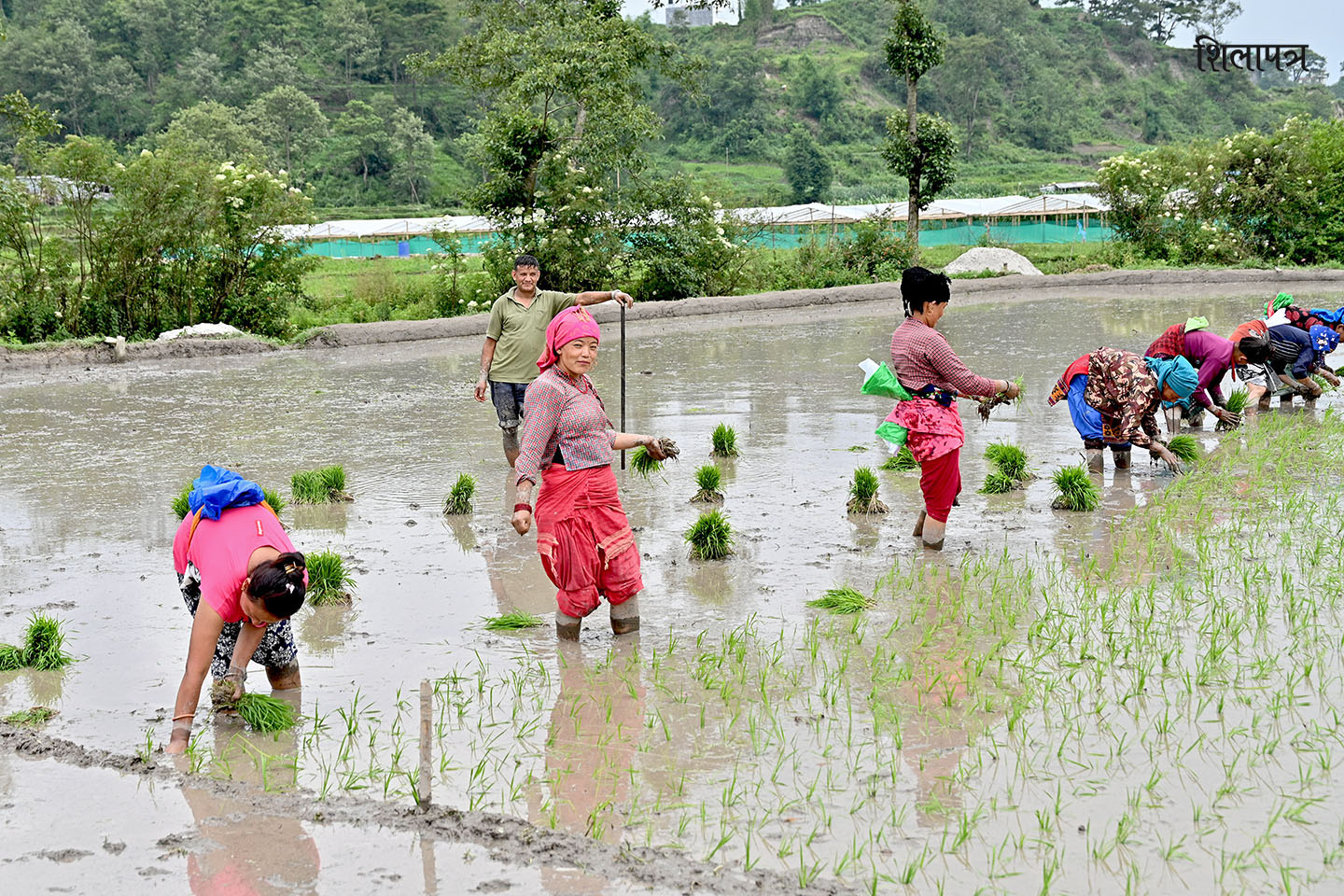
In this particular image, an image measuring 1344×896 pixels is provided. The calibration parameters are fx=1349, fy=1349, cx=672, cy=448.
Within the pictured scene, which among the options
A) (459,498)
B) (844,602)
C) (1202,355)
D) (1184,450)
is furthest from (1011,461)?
(459,498)

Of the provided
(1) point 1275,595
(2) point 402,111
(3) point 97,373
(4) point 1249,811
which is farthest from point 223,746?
(2) point 402,111

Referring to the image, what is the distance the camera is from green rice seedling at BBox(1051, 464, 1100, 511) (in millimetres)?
8844

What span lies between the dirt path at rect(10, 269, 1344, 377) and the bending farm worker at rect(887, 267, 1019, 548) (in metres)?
12.6

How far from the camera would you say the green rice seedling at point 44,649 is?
614cm

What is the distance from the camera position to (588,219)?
73.5 ft

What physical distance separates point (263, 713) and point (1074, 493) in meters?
5.56

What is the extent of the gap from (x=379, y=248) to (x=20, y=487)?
48982 millimetres

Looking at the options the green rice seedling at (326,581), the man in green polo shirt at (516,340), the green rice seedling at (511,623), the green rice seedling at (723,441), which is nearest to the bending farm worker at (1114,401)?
the green rice seedling at (723,441)

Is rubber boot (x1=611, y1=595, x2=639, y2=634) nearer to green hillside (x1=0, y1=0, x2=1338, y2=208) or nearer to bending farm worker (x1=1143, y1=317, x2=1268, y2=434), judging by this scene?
bending farm worker (x1=1143, y1=317, x2=1268, y2=434)

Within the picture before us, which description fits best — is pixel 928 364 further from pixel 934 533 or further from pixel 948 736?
pixel 948 736

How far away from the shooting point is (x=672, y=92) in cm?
9362

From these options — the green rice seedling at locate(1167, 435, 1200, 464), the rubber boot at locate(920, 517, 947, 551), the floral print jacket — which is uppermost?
the floral print jacket

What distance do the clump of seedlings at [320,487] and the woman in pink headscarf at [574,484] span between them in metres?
3.48

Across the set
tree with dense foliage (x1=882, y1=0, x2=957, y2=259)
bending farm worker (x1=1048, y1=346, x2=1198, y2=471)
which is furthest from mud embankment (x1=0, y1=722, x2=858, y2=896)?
tree with dense foliage (x1=882, y1=0, x2=957, y2=259)
